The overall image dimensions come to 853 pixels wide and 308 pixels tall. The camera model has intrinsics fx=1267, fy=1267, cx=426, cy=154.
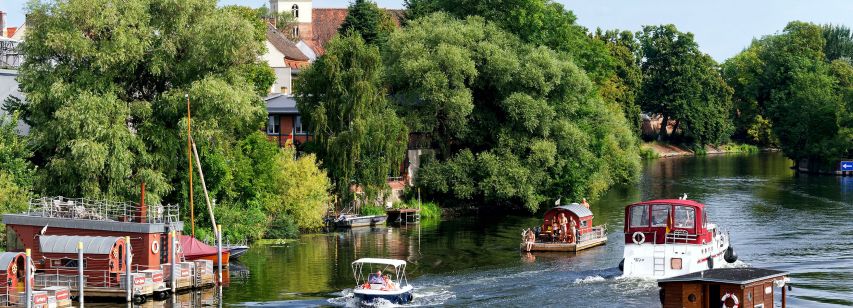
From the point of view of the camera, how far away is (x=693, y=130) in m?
176

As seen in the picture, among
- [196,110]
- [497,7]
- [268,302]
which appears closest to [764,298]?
[268,302]

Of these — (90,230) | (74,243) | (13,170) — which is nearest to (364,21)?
(13,170)

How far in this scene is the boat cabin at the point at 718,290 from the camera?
43562 mm

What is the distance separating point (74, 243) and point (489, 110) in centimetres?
4637

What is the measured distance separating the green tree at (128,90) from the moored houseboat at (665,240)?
21.7m

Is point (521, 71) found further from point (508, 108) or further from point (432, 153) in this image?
point (432, 153)

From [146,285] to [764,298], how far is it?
24.7 metres

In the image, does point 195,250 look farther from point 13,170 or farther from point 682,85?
point 682,85

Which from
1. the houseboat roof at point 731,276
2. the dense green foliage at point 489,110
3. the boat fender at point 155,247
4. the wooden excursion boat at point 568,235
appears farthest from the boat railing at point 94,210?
the dense green foliage at point 489,110

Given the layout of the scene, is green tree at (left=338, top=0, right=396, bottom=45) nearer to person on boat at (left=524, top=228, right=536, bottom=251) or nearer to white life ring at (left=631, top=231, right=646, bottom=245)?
person on boat at (left=524, top=228, right=536, bottom=251)

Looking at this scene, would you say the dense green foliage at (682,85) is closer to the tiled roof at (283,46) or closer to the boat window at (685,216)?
the tiled roof at (283,46)

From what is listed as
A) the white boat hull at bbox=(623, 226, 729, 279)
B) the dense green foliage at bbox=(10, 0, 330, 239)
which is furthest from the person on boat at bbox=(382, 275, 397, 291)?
the dense green foliage at bbox=(10, 0, 330, 239)

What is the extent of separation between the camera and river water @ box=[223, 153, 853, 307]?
5369 centimetres

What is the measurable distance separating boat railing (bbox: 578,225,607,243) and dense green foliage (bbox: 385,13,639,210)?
52.8 ft
